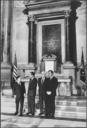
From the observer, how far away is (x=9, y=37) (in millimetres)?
17406

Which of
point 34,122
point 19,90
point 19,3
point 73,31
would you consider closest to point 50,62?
point 73,31

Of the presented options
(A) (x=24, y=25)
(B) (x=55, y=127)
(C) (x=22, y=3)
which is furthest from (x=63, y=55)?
(B) (x=55, y=127)

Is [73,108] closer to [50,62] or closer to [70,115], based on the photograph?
[70,115]

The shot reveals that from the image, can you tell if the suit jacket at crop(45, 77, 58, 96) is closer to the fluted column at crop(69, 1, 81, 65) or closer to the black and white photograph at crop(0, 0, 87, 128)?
the black and white photograph at crop(0, 0, 87, 128)

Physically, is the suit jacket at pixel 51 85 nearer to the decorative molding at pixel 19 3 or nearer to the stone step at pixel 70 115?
the stone step at pixel 70 115

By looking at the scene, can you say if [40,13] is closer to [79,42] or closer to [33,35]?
[33,35]

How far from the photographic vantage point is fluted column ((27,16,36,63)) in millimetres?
16578

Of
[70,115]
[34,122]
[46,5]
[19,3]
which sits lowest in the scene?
[70,115]

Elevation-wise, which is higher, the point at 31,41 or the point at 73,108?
the point at 31,41

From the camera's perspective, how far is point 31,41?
1661 centimetres

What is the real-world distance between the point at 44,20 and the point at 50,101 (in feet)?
31.1

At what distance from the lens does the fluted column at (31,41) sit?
1658 cm

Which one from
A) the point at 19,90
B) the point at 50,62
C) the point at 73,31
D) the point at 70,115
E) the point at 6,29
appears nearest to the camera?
the point at 19,90

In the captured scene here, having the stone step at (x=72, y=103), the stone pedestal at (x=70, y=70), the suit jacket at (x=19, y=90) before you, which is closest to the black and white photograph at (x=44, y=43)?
the stone pedestal at (x=70, y=70)
